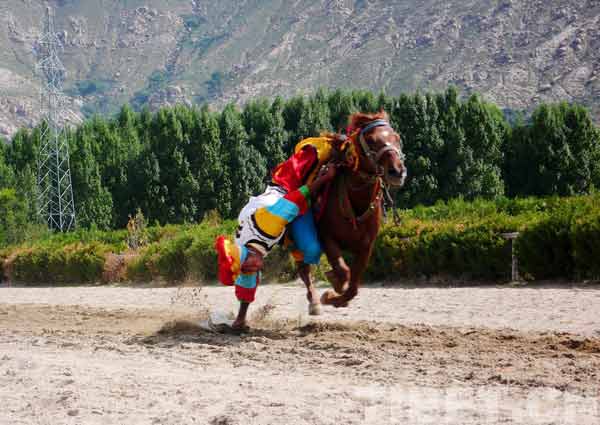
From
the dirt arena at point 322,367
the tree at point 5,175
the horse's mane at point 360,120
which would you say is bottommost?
the dirt arena at point 322,367

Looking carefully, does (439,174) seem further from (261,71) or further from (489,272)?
(261,71)

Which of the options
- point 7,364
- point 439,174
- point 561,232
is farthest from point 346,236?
point 439,174

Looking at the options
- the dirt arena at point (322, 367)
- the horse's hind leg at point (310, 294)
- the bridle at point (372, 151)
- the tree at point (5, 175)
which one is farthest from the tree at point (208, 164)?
the bridle at point (372, 151)

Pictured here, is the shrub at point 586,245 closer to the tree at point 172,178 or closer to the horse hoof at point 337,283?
the horse hoof at point 337,283

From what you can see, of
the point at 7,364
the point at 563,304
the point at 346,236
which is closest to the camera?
the point at 7,364

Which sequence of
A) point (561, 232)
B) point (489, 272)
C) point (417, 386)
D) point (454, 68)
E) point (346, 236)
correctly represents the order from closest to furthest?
point (417, 386) → point (346, 236) → point (561, 232) → point (489, 272) → point (454, 68)

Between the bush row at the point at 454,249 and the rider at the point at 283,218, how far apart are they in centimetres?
394

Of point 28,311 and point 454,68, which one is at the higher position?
point 454,68

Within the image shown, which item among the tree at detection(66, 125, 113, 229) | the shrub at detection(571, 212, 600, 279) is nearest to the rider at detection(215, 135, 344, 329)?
the shrub at detection(571, 212, 600, 279)

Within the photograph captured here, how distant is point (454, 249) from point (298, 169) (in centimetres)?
584

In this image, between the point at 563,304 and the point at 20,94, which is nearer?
the point at 563,304

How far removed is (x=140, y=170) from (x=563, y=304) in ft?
125

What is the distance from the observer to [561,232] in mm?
11633

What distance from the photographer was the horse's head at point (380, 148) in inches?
267
